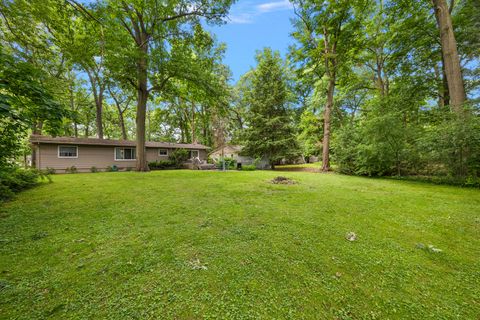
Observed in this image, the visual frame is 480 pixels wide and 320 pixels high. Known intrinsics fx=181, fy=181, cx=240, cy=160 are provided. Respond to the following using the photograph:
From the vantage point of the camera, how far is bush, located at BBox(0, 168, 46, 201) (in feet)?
16.4

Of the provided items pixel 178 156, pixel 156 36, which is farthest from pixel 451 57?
pixel 178 156

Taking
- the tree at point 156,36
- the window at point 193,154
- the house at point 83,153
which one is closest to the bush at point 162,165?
the house at point 83,153

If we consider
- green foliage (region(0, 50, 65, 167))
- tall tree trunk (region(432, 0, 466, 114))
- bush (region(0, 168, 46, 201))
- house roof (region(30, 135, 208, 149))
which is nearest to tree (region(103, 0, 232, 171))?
house roof (region(30, 135, 208, 149))

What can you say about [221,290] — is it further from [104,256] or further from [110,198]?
[110,198]

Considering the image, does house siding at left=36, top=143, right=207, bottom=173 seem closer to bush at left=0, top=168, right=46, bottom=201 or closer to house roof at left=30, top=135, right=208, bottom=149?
house roof at left=30, top=135, right=208, bottom=149

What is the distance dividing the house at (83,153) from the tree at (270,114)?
9612 millimetres

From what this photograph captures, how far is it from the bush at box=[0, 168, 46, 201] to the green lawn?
134cm

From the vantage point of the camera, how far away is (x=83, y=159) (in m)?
13.7

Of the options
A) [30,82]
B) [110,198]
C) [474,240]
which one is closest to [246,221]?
[474,240]

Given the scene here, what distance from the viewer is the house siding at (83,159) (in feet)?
39.9

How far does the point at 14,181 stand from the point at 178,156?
12628mm

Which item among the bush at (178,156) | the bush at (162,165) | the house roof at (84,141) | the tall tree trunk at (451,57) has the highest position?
the tall tree trunk at (451,57)

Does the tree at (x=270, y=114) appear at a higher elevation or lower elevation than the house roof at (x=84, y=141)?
higher

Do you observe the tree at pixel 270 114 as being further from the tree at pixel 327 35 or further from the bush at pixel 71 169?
the bush at pixel 71 169
